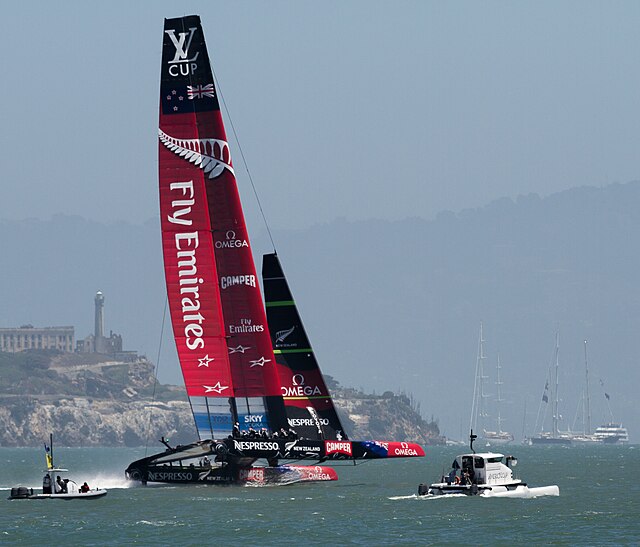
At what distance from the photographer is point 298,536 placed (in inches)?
2505

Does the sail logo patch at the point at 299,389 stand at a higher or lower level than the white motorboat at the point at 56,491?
higher

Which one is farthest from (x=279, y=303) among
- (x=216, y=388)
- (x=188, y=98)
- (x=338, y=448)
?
(x=188, y=98)

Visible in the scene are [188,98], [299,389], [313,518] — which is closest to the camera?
[313,518]

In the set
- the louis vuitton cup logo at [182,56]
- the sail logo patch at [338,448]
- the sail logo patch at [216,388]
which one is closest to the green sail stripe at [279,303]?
the sail logo patch at [216,388]

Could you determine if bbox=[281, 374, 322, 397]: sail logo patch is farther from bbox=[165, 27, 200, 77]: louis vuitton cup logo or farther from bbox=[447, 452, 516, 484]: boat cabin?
bbox=[165, 27, 200, 77]: louis vuitton cup logo

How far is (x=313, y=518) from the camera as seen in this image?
2766 inches

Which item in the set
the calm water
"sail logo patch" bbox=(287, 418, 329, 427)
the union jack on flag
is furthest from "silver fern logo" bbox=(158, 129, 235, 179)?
the calm water

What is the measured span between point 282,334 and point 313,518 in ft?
70.3

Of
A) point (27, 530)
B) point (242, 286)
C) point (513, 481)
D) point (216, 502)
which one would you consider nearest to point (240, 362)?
point (242, 286)

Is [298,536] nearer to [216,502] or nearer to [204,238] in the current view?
[216,502]

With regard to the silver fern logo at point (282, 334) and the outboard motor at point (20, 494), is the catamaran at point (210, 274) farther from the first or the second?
the outboard motor at point (20, 494)

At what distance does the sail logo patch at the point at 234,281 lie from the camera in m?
84.6

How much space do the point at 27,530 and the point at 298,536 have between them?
11.0 meters

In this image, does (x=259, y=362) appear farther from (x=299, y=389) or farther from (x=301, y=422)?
(x=299, y=389)
